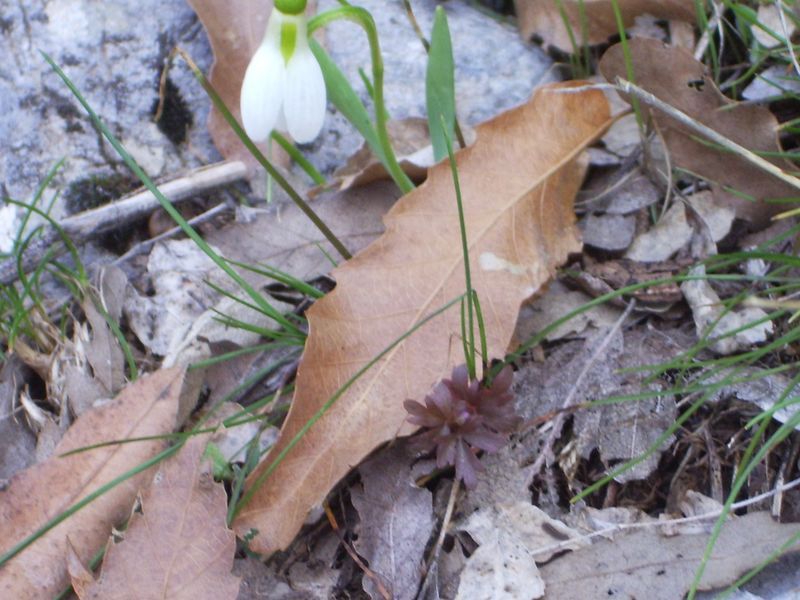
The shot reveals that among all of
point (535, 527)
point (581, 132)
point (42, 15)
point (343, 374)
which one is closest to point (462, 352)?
point (343, 374)

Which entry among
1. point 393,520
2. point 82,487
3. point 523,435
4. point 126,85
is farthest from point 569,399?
point 126,85

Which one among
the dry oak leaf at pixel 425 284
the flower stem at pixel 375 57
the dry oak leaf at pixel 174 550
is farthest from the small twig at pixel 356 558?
the flower stem at pixel 375 57

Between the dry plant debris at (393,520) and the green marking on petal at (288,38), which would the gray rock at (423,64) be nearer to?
the green marking on petal at (288,38)

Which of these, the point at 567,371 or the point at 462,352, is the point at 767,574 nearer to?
the point at 567,371

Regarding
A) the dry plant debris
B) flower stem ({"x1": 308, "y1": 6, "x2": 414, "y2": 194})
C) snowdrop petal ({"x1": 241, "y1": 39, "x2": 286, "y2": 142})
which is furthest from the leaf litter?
snowdrop petal ({"x1": 241, "y1": 39, "x2": 286, "y2": 142})

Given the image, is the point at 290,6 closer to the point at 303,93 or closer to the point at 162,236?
the point at 303,93

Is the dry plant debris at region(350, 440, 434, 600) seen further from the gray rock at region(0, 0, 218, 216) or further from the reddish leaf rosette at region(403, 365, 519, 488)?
the gray rock at region(0, 0, 218, 216)
